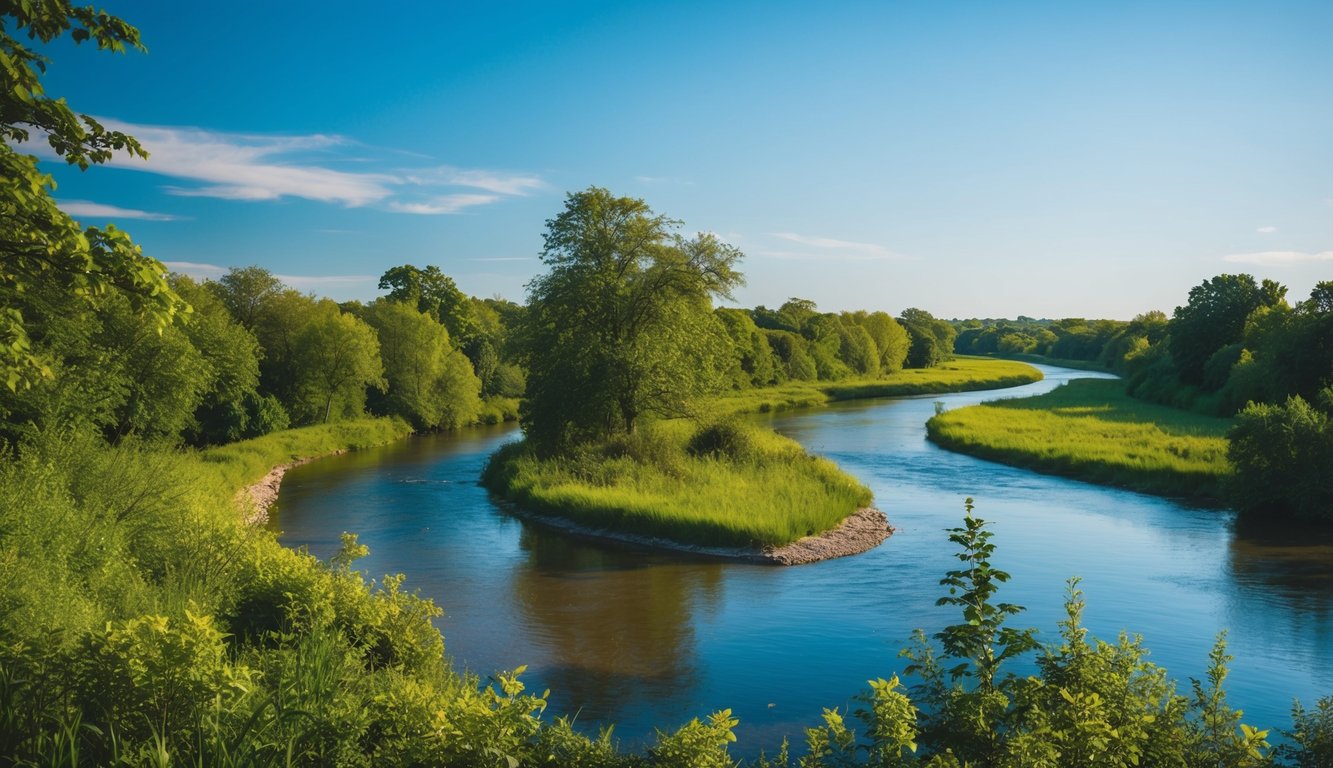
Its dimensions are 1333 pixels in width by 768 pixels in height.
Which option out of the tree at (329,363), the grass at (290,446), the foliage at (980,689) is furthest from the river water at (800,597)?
the tree at (329,363)

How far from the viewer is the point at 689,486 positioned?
25.9 meters

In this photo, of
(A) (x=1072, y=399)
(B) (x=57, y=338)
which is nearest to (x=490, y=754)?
(B) (x=57, y=338)

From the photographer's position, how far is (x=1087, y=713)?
586cm

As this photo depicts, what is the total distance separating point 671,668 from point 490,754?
794 centimetres

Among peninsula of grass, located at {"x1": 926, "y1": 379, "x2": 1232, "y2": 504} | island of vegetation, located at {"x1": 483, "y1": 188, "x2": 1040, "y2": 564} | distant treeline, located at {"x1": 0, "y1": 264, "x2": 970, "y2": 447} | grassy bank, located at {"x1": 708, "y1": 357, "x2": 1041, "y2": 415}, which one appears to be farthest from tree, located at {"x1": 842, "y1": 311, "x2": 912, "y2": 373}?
island of vegetation, located at {"x1": 483, "y1": 188, "x2": 1040, "y2": 564}

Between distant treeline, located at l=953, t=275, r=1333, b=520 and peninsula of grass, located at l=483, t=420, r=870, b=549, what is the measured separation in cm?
1173

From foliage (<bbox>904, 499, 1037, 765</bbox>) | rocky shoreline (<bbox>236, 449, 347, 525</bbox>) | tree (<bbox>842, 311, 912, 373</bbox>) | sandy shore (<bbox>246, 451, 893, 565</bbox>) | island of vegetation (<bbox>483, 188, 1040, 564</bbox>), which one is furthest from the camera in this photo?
Answer: tree (<bbox>842, 311, 912, 373</bbox>)

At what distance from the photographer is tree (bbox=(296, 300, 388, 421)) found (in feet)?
155

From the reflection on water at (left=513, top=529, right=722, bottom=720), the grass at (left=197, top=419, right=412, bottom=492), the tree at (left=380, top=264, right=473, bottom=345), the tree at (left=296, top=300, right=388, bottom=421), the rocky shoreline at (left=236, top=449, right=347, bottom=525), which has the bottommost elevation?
the reflection on water at (left=513, top=529, right=722, bottom=720)

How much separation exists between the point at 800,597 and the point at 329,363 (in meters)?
37.1

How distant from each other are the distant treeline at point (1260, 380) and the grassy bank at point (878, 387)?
51.6 feet

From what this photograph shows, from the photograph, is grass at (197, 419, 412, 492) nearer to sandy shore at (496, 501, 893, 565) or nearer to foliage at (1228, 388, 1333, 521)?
sandy shore at (496, 501, 893, 565)

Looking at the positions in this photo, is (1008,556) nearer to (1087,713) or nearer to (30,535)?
(1087,713)

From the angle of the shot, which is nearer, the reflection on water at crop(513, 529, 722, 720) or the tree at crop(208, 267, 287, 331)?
the reflection on water at crop(513, 529, 722, 720)
